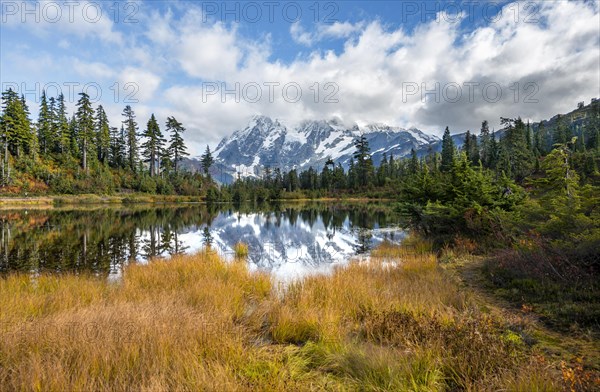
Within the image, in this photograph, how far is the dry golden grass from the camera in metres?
3.25

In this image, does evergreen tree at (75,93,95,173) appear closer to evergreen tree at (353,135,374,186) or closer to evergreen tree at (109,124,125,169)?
evergreen tree at (109,124,125,169)

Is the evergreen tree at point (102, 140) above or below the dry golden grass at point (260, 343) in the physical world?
above

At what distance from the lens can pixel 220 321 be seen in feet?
16.4

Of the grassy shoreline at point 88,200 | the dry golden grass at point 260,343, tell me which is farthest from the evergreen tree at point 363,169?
the dry golden grass at point 260,343

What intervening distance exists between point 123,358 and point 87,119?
80903 mm

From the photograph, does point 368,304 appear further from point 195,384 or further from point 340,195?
point 340,195

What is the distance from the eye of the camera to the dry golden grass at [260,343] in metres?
3.25

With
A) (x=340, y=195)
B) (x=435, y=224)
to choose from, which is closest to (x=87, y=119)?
(x=340, y=195)

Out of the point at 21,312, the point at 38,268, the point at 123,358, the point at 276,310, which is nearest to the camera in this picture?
the point at 123,358

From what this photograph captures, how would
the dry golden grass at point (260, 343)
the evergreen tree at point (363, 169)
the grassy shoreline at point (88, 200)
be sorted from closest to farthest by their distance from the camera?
the dry golden grass at point (260, 343), the grassy shoreline at point (88, 200), the evergreen tree at point (363, 169)

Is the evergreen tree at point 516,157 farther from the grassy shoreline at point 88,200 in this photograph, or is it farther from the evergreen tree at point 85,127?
the evergreen tree at point 85,127

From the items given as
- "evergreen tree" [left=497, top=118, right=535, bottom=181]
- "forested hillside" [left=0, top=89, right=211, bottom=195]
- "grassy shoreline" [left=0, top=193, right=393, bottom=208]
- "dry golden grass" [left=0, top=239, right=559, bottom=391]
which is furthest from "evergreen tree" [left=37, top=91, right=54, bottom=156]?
"evergreen tree" [left=497, top=118, right=535, bottom=181]

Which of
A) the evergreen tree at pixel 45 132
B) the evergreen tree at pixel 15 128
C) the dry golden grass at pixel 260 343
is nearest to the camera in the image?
the dry golden grass at pixel 260 343

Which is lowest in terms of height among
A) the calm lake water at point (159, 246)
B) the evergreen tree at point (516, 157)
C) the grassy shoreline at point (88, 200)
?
A: the calm lake water at point (159, 246)
